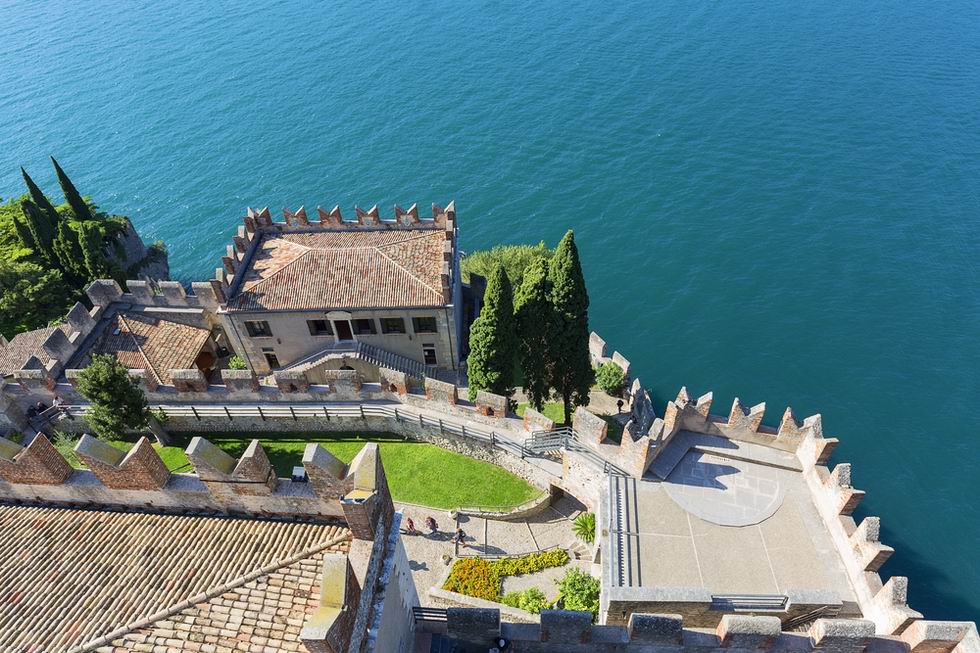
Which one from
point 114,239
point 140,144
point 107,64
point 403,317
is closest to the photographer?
point 403,317

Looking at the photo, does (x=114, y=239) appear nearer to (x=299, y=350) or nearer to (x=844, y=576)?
(x=299, y=350)

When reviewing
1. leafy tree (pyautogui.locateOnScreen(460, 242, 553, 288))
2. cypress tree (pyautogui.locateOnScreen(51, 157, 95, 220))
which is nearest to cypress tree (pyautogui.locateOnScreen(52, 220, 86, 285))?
cypress tree (pyautogui.locateOnScreen(51, 157, 95, 220))

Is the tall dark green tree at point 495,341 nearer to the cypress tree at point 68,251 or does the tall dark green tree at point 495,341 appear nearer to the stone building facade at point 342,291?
the stone building facade at point 342,291

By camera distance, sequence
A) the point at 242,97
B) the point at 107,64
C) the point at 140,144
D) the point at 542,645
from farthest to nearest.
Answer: the point at 107,64, the point at 242,97, the point at 140,144, the point at 542,645

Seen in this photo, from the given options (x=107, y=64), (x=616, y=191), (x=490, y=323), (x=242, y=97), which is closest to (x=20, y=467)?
(x=490, y=323)

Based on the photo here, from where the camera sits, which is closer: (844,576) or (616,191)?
(844,576)

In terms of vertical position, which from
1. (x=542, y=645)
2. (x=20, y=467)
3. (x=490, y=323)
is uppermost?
(x=20, y=467)

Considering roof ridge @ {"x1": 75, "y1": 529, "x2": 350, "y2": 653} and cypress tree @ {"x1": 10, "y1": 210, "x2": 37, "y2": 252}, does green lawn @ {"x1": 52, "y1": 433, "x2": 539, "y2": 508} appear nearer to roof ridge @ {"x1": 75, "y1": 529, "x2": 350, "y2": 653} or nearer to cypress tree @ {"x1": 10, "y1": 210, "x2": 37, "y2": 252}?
roof ridge @ {"x1": 75, "y1": 529, "x2": 350, "y2": 653}
